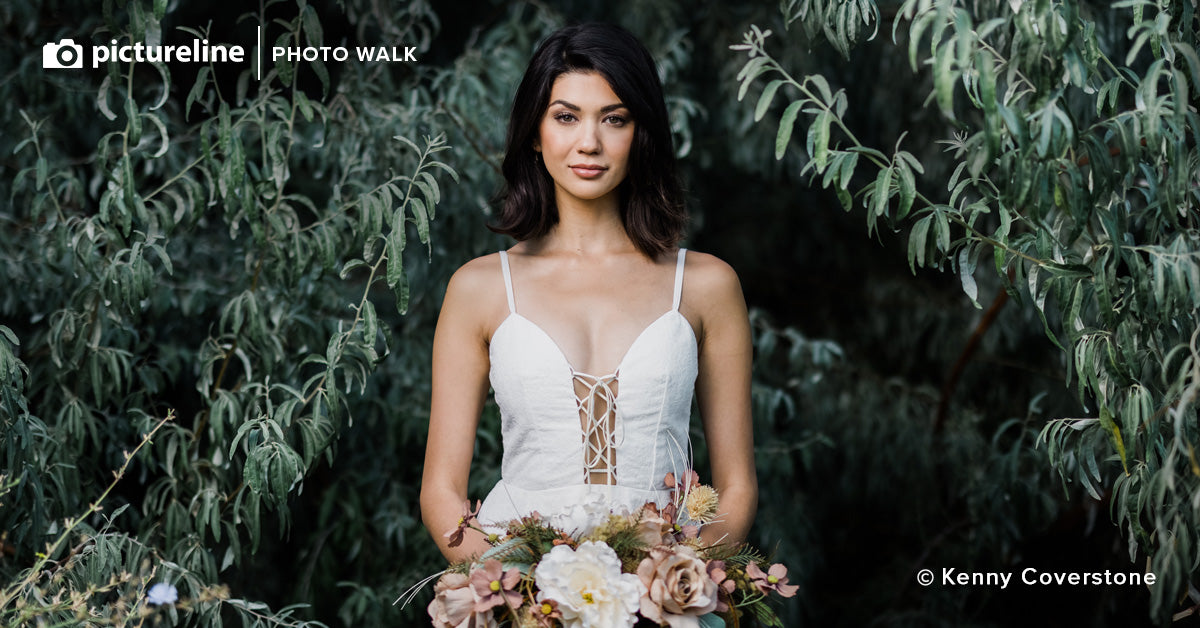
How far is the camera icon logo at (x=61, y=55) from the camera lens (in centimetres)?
301

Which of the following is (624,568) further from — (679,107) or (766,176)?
(766,176)

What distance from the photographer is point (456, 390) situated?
7.20ft

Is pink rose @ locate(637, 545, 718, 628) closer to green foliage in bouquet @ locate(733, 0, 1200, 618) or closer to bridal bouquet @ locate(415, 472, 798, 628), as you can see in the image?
bridal bouquet @ locate(415, 472, 798, 628)

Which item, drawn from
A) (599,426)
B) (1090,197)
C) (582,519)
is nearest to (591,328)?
(599,426)

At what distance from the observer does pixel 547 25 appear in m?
3.59

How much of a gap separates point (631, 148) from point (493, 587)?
3.00 ft

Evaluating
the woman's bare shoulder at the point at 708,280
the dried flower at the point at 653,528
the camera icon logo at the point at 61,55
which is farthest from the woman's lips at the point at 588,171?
the camera icon logo at the point at 61,55

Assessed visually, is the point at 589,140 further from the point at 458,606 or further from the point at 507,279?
the point at 458,606

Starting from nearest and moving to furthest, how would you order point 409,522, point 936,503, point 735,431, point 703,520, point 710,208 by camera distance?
1. point 703,520
2. point 735,431
3. point 409,522
4. point 936,503
5. point 710,208

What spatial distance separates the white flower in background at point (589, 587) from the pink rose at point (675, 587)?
0.08 ft

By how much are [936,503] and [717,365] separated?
1.98 m

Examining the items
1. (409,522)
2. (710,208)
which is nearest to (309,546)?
(409,522)

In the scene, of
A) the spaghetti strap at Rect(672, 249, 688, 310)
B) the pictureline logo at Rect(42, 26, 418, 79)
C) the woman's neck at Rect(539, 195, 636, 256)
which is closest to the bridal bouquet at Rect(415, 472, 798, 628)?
the spaghetti strap at Rect(672, 249, 688, 310)

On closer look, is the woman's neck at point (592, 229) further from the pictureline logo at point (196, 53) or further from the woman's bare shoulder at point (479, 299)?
the pictureline logo at point (196, 53)
